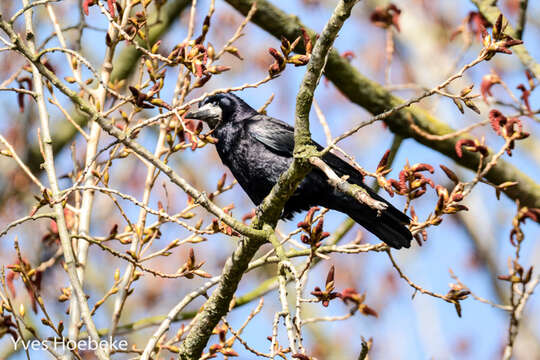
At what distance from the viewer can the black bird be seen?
3.96 meters

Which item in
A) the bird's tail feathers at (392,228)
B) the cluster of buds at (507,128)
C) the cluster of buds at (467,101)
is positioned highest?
the cluster of buds at (507,128)

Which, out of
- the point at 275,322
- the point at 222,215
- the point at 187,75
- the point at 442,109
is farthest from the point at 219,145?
the point at 442,109

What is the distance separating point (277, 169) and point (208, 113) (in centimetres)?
81

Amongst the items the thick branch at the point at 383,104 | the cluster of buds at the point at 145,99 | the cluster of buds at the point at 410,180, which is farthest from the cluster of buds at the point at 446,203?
the thick branch at the point at 383,104

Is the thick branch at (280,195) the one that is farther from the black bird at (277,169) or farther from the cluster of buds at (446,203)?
the black bird at (277,169)

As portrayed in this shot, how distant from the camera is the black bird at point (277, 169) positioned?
13.0 feet

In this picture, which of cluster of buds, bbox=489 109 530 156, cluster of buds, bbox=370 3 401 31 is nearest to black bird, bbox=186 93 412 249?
cluster of buds, bbox=489 109 530 156

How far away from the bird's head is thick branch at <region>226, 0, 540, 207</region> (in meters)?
0.56

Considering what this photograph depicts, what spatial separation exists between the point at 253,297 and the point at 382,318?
578cm

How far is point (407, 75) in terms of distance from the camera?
10297 mm

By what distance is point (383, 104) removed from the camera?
4660mm

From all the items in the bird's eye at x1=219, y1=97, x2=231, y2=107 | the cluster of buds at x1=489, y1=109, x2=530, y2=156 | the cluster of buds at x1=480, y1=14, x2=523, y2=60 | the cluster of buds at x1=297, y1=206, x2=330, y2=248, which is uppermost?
the bird's eye at x1=219, y1=97, x2=231, y2=107

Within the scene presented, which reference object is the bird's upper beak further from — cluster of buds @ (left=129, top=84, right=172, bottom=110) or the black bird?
cluster of buds @ (left=129, top=84, right=172, bottom=110)

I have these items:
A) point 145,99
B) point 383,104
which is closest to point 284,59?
point 145,99
